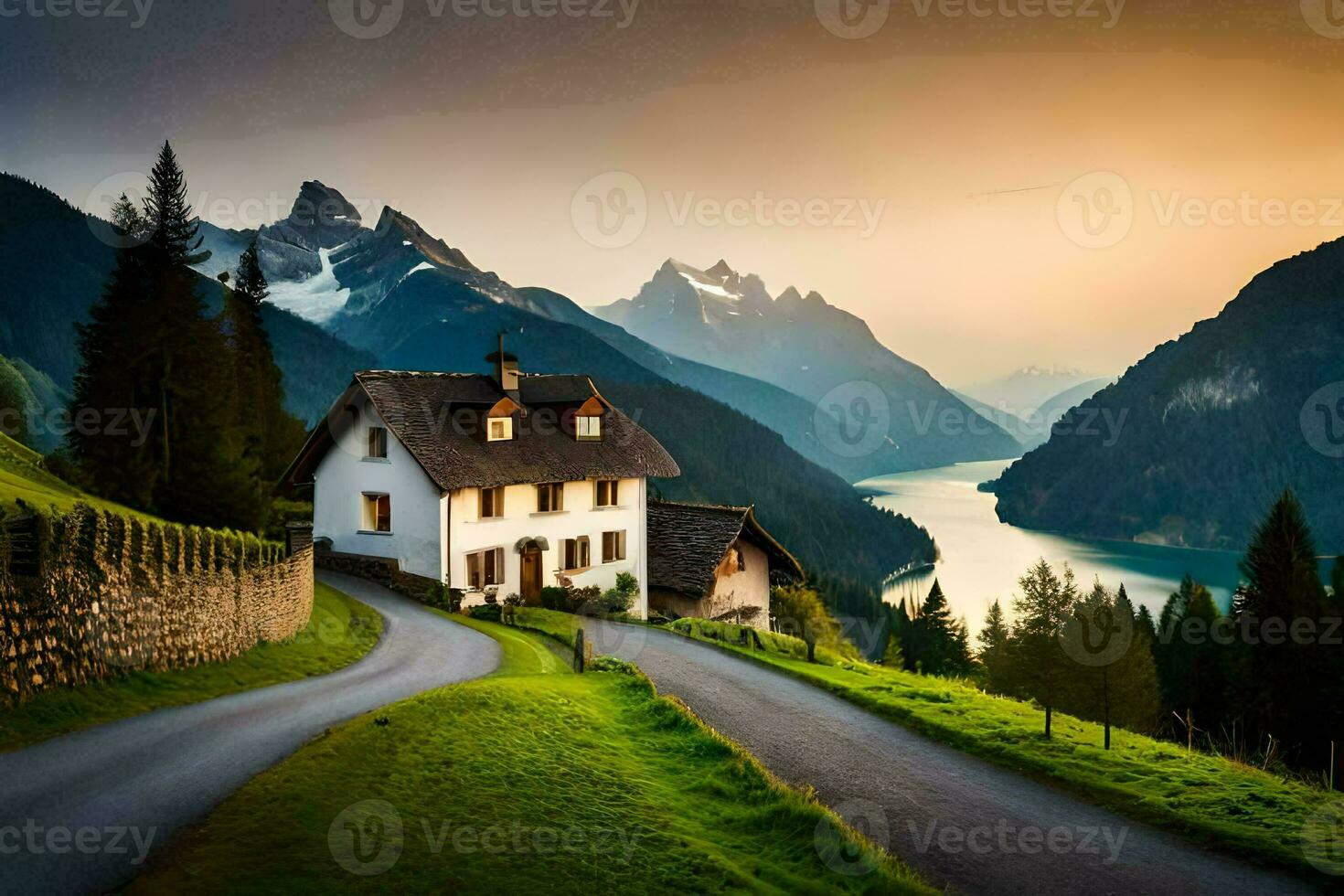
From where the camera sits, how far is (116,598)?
14.6m

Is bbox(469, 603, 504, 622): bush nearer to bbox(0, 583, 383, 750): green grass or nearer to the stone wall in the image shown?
bbox(0, 583, 383, 750): green grass

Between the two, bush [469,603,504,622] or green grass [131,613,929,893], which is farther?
bush [469,603,504,622]

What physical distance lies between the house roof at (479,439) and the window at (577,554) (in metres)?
3.24

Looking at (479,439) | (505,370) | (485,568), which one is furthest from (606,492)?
(485,568)

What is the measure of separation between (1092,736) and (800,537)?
505 ft

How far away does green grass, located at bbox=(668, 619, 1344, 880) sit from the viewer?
1161cm

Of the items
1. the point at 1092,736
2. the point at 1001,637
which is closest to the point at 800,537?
the point at 1001,637

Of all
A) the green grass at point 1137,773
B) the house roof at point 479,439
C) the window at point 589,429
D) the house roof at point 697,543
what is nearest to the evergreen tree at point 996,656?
the house roof at point 697,543

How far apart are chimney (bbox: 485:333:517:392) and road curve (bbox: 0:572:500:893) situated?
2501cm

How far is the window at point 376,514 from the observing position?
3816cm

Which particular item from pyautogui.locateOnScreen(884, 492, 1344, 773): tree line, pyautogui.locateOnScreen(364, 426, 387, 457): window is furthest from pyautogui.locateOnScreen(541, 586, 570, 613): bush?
pyautogui.locateOnScreen(884, 492, 1344, 773): tree line

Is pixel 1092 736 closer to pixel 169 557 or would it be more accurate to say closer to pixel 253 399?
pixel 169 557

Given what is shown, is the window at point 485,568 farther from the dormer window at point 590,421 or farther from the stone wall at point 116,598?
the stone wall at point 116,598

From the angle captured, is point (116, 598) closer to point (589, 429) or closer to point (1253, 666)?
point (589, 429)
